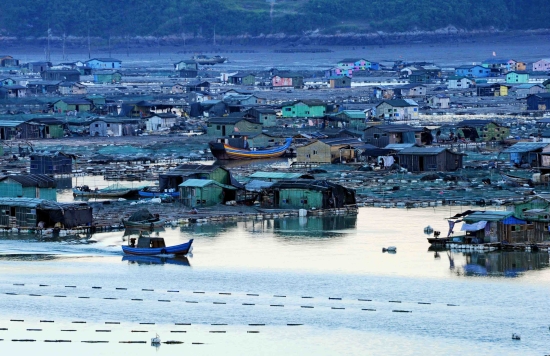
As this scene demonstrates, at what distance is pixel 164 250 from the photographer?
82.9 feet

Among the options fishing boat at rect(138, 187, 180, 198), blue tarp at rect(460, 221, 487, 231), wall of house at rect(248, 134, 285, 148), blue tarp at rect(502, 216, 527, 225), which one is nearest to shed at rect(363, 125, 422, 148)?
wall of house at rect(248, 134, 285, 148)

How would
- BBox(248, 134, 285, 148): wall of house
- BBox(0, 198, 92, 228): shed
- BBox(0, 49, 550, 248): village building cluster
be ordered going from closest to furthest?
BBox(0, 198, 92, 228): shed → BBox(0, 49, 550, 248): village building cluster → BBox(248, 134, 285, 148): wall of house

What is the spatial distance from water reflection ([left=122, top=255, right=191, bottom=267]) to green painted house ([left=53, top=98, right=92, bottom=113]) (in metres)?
34.0

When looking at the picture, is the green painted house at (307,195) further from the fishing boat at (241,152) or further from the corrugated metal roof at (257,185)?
the fishing boat at (241,152)

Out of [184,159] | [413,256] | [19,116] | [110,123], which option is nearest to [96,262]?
[413,256]

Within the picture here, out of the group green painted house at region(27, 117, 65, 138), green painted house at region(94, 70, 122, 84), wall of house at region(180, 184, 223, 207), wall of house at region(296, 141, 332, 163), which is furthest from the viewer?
green painted house at region(94, 70, 122, 84)

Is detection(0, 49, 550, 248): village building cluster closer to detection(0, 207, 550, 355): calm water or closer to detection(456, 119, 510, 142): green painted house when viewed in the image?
detection(456, 119, 510, 142): green painted house

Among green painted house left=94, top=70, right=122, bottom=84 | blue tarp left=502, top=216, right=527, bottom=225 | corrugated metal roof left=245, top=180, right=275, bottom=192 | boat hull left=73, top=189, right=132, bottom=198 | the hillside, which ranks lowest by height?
blue tarp left=502, top=216, right=527, bottom=225

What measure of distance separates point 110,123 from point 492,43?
92340 millimetres

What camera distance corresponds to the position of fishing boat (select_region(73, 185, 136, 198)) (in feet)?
106

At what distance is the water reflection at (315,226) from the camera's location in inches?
1090

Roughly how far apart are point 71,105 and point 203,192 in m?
29.0

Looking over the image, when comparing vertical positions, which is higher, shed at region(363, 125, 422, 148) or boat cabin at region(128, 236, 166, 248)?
shed at region(363, 125, 422, 148)

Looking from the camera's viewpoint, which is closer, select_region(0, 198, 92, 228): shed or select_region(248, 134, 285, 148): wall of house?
select_region(0, 198, 92, 228): shed
